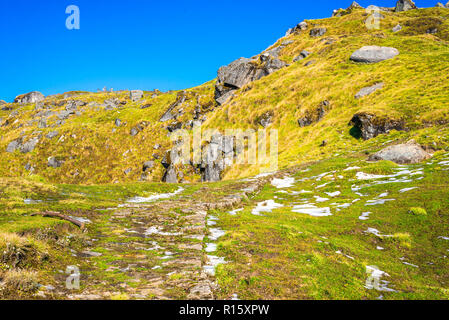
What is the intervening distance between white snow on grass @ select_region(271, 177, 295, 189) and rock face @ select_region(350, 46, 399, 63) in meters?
57.1

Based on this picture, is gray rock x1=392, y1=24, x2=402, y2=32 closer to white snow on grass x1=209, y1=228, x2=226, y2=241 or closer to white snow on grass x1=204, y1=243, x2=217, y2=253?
white snow on grass x1=209, y1=228, x2=226, y2=241

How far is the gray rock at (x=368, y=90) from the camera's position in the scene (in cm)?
5638

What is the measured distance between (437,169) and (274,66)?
79.6 m

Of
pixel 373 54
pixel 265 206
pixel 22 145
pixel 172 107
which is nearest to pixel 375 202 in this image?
pixel 265 206

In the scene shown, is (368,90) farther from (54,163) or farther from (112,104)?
(112,104)

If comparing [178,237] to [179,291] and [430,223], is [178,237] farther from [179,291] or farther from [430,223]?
[430,223]

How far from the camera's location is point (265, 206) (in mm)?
23641

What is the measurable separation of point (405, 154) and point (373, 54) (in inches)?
2159

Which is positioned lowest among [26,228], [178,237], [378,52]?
[178,237]

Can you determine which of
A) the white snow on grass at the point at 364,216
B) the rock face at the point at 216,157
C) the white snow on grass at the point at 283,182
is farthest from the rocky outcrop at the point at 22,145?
the white snow on grass at the point at 364,216

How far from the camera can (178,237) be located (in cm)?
1371

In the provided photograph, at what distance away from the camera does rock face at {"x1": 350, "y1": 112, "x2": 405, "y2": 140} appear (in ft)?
138

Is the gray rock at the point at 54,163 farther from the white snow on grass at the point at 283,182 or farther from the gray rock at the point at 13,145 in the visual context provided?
the white snow on grass at the point at 283,182
